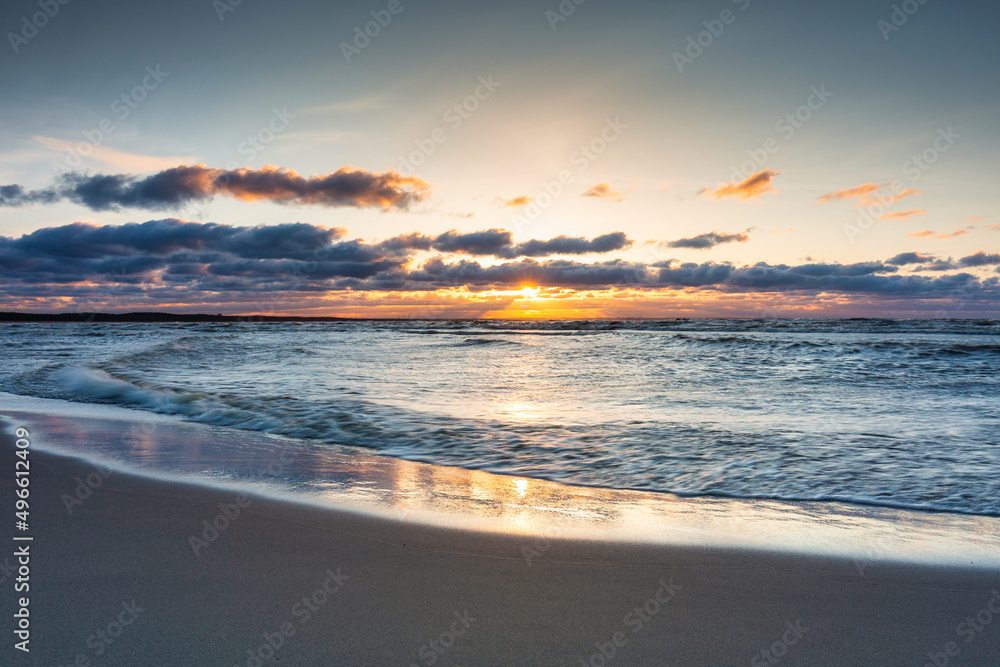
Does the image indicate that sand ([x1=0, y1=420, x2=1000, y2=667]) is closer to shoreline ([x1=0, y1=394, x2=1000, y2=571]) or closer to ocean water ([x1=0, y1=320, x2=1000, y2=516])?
shoreline ([x1=0, y1=394, x2=1000, y2=571])

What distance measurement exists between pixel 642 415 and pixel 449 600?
596 cm

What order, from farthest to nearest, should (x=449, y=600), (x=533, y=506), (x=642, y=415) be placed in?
(x=642, y=415) → (x=533, y=506) → (x=449, y=600)

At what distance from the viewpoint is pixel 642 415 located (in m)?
8.11

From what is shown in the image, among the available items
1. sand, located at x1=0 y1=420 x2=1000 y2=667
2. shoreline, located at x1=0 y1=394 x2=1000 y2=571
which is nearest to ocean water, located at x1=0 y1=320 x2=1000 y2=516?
shoreline, located at x1=0 y1=394 x2=1000 y2=571

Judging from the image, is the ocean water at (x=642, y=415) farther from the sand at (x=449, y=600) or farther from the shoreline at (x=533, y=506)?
the sand at (x=449, y=600)

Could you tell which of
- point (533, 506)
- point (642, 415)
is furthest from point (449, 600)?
point (642, 415)

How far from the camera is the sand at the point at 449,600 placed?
87.3 inches

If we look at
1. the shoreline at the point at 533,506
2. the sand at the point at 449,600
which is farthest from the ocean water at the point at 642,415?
the sand at the point at 449,600

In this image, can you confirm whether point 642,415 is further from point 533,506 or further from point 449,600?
point 449,600

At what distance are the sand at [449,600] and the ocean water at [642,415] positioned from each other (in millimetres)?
1758

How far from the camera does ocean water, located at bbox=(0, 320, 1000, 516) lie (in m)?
5.17

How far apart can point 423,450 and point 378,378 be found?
678 centimetres

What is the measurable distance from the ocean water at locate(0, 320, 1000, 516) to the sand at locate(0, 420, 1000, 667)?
69.2 inches

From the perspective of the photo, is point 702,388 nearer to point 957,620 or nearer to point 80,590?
point 957,620
